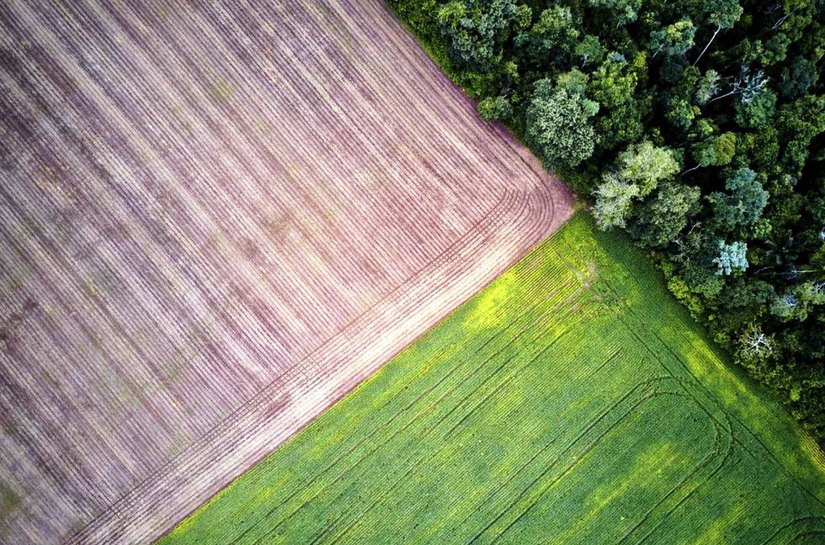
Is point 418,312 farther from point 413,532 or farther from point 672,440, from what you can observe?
point 672,440

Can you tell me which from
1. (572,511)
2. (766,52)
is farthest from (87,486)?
(766,52)

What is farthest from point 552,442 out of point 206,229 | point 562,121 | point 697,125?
point 206,229

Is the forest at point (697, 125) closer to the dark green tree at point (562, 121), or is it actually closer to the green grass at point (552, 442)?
the dark green tree at point (562, 121)

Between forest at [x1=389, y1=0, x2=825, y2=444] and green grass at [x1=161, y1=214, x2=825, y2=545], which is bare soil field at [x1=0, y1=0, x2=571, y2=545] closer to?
green grass at [x1=161, y1=214, x2=825, y2=545]

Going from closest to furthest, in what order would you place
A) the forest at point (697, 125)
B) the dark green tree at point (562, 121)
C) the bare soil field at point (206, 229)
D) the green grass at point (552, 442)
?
the dark green tree at point (562, 121) → the forest at point (697, 125) → the bare soil field at point (206, 229) → the green grass at point (552, 442)

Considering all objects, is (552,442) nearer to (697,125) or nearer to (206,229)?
(697,125)

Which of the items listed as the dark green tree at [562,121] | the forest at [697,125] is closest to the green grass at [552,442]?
the forest at [697,125]

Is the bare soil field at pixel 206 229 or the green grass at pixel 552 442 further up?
the bare soil field at pixel 206 229
